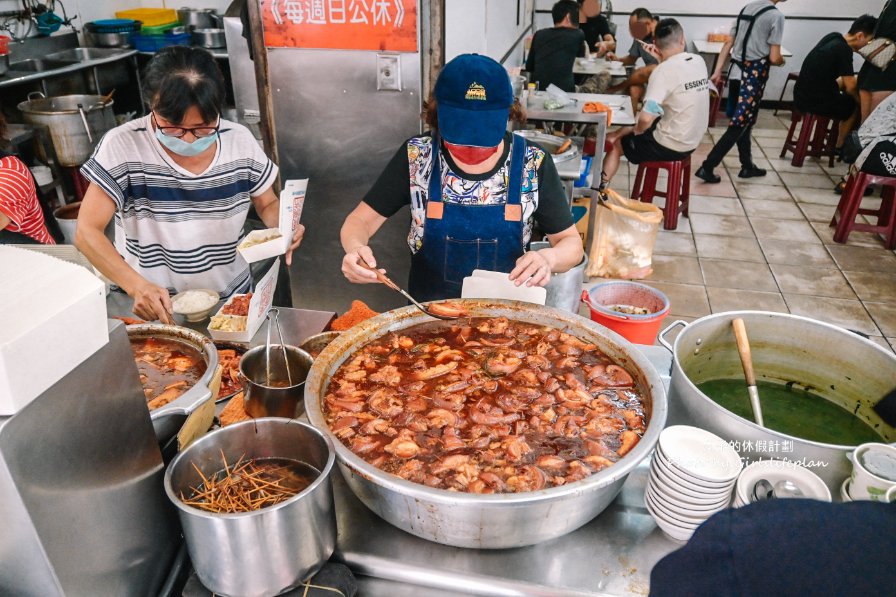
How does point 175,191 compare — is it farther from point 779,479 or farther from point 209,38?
point 209,38

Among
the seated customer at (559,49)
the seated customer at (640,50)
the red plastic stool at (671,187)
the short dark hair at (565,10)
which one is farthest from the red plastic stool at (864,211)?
the short dark hair at (565,10)

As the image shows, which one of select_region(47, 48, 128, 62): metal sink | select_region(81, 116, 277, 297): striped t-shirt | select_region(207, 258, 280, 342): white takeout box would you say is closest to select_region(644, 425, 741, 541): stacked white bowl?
select_region(207, 258, 280, 342): white takeout box

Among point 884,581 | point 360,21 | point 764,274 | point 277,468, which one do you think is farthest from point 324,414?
point 764,274

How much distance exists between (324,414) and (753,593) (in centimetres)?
118

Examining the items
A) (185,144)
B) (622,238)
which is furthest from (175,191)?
(622,238)

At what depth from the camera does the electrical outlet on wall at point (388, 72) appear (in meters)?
3.68

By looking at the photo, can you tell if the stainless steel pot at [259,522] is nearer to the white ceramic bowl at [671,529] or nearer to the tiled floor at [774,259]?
the white ceramic bowl at [671,529]

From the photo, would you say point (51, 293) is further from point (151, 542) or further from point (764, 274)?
point (764, 274)

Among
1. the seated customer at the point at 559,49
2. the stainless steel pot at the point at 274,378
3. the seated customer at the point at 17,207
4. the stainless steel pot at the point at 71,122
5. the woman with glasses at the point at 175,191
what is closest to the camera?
the stainless steel pot at the point at 274,378

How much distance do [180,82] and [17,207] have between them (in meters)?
1.52

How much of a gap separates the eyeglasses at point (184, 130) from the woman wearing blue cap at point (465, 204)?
0.71 metres

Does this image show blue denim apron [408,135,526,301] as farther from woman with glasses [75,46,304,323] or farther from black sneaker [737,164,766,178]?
black sneaker [737,164,766,178]

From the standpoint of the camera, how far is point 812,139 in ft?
30.9

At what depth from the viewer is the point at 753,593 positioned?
76 centimetres
